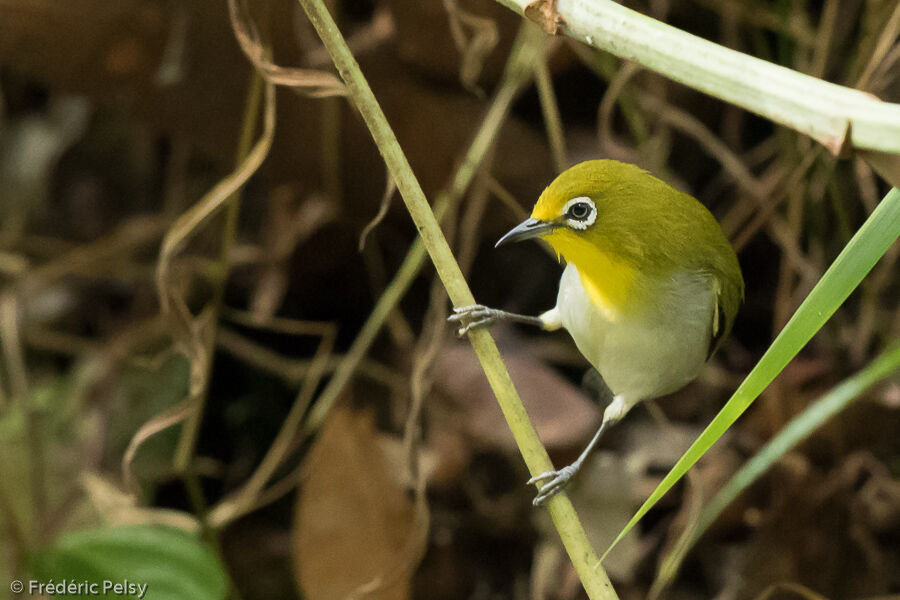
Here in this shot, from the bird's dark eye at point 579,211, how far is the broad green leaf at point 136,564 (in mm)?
874

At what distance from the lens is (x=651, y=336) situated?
0.98 meters

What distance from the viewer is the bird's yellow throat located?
0.86 metres

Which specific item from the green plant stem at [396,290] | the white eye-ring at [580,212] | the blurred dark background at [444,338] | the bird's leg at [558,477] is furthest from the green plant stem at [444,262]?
the blurred dark background at [444,338]

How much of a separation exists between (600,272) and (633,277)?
0.03m

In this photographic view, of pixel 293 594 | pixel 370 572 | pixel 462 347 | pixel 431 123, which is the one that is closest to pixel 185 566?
pixel 370 572

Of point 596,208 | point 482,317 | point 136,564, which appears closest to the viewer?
point 596,208

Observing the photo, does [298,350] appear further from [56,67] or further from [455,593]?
[56,67]

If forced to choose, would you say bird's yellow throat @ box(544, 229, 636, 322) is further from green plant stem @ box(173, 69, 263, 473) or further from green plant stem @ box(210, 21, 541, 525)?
green plant stem @ box(173, 69, 263, 473)

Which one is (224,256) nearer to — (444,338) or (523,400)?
(444,338)

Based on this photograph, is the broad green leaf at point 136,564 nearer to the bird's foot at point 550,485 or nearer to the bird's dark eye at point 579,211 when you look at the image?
the bird's foot at point 550,485

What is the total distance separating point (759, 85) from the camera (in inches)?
24.2

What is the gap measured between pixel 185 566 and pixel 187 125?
1060 mm

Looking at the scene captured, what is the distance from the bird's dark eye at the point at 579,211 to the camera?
2.60 ft

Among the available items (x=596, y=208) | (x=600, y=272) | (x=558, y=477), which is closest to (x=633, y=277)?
(x=600, y=272)
